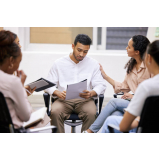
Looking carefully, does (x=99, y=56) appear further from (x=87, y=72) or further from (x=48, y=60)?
(x=87, y=72)

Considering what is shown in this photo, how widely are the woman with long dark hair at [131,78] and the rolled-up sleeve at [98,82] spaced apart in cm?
17

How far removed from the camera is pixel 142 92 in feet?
4.36

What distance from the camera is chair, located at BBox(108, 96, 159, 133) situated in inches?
52.3

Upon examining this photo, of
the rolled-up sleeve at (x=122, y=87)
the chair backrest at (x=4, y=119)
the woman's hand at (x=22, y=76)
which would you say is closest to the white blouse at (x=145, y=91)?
the chair backrest at (x=4, y=119)

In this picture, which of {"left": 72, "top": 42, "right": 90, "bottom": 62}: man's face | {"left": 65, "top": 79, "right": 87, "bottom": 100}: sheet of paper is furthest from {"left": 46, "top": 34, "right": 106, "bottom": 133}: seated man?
{"left": 65, "top": 79, "right": 87, "bottom": 100}: sheet of paper

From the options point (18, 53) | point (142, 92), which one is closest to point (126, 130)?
point (142, 92)

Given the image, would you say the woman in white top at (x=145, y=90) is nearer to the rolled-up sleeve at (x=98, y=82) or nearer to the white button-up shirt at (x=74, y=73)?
the rolled-up sleeve at (x=98, y=82)

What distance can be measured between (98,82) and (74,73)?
33cm

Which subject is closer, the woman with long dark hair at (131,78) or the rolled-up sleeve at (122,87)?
the woman with long dark hair at (131,78)

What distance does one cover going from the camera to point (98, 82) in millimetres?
2801

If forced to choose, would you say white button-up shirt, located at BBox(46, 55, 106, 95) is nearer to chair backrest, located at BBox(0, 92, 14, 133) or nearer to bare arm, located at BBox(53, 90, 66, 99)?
bare arm, located at BBox(53, 90, 66, 99)

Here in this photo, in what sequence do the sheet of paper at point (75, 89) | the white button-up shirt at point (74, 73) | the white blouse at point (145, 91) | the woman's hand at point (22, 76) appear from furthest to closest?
the white button-up shirt at point (74, 73), the sheet of paper at point (75, 89), the woman's hand at point (22, 76), the white blouse at point (145, 91)

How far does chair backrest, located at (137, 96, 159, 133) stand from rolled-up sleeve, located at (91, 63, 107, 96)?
49.3 inches

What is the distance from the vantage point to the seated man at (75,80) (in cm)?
249
